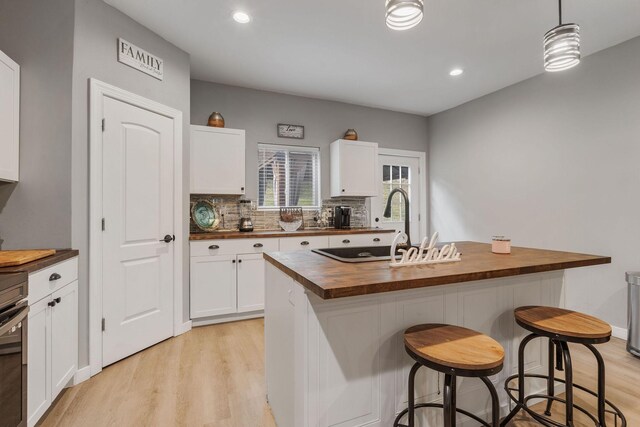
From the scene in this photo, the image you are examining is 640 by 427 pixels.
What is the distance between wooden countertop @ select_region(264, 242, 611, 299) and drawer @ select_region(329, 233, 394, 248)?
198cm

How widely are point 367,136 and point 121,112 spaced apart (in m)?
3.34

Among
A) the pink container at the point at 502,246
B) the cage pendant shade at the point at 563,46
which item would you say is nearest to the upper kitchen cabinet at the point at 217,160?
the pink container at the point at 502,246

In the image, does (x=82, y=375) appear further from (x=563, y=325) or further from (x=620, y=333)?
(x=620, y=333)

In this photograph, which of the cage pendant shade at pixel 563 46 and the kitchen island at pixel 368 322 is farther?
the cage pendant shade at pixel 563 46

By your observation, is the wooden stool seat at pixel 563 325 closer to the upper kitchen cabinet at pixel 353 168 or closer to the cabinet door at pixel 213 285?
the cabinet door at pixel 213 285

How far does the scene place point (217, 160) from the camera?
3.50 m

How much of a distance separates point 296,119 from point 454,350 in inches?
145

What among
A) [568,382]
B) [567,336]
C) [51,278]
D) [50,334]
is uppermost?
[51,278]

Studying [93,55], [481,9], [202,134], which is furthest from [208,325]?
[481,9]

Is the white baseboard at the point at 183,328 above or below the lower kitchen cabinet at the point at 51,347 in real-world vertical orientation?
below

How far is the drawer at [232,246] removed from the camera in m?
3.16

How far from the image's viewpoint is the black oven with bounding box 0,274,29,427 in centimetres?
131

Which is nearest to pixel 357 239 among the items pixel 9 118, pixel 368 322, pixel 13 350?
pixel 368 322

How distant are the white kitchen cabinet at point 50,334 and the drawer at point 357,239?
2.53 m
